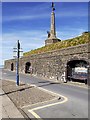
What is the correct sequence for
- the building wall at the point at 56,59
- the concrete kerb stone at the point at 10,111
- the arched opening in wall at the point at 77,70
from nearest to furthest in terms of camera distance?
the concrete kerb stone at the point at 10,111
the arched opening in wall at the point at 77,70
the building wall at the point at 56,59

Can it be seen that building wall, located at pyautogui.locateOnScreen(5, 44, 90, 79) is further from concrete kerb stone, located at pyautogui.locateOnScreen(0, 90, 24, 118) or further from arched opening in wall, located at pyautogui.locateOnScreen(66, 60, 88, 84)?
concrete kerb stone, located at pyautogui.locateOnScreen(0, 90, 24, 118)

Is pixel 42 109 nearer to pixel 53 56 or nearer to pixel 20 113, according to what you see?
pixel 20 113

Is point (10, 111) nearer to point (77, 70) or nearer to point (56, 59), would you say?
point (77, 70)

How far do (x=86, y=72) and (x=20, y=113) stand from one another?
551 inches

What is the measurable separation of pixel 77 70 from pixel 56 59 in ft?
18.9

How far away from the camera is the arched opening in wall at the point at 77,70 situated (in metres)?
23.8

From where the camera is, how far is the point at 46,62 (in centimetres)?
3422

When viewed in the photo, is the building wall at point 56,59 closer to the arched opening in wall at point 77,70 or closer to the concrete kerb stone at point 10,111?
the arched opening in wall at point 77,70

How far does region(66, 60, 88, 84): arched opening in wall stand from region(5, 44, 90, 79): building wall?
0.64m

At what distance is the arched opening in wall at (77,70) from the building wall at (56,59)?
638 millimetres

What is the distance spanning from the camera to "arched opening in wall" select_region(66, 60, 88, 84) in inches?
938

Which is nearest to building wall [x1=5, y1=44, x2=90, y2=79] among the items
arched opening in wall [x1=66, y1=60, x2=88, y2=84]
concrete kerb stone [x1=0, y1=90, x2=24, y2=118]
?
arched opening in wall [x1=66, y1=60, x2=88, y2=84]

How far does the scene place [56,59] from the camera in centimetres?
3056

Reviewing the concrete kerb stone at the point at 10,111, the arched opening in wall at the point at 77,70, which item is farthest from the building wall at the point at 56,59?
the concrete kerb stone at the point at 10,111
